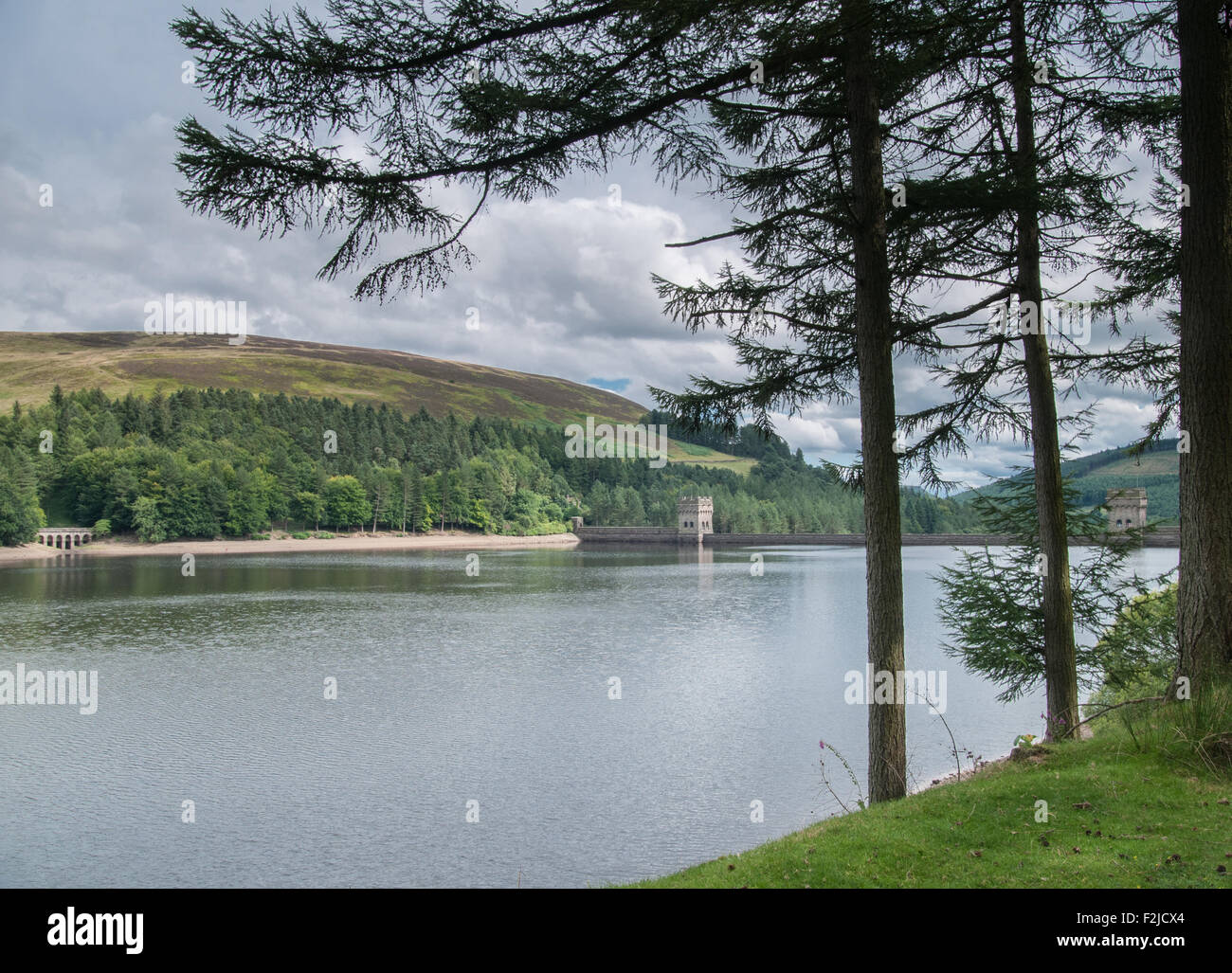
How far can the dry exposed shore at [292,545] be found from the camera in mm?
80562

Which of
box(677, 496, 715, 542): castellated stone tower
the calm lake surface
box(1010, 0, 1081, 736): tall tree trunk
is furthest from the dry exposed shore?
box(1010, 0, 1081, 736): tall tree trunk

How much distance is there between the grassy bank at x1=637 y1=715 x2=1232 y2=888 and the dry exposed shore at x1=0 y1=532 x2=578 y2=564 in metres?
85.0

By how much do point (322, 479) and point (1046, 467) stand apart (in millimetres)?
107208

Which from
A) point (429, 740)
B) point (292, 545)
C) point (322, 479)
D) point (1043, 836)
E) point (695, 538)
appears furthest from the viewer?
point (695, 538)

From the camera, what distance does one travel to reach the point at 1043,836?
230 inches

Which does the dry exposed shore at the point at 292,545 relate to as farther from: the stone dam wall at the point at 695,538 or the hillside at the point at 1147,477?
the hillside at the point at 1147,477

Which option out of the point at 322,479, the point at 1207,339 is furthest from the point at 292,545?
the point at 1207,339

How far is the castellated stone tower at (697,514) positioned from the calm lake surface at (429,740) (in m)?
84.4

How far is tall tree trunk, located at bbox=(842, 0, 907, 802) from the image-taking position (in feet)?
27.6

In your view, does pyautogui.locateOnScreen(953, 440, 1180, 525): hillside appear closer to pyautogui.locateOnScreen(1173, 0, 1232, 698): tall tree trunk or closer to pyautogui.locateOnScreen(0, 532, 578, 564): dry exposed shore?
pyautogui.locateOnScreen(0, 532, 578, 564): dry exposed shore

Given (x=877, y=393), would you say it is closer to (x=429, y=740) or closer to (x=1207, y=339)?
(x=1207, y=339)

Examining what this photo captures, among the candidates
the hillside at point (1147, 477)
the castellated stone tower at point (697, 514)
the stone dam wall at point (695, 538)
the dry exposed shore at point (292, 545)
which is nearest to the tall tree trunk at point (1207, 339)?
the dry exposed shore at point (292, 545)
